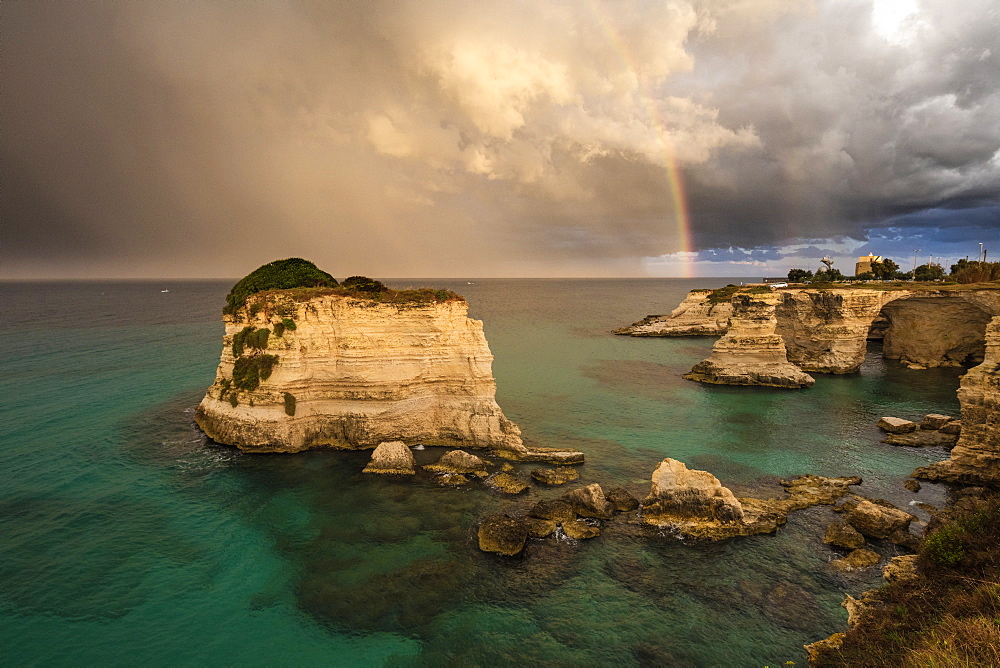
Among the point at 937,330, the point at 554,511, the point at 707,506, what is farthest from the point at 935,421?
the point at 554,511

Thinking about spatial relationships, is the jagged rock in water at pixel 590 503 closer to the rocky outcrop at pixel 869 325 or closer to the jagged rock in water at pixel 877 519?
the jagged rock in water at pixel 877 519

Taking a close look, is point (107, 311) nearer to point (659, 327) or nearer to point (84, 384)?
point (84, 384)

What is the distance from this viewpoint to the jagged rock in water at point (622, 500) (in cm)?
2277

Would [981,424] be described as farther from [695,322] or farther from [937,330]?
[695,322]

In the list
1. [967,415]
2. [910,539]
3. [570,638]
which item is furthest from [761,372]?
[570,638]

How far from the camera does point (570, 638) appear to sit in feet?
48.6

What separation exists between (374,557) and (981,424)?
32.9m

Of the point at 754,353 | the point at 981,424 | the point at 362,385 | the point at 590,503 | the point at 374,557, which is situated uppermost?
the point at 754,353

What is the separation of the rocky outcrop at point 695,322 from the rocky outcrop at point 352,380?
6508cm

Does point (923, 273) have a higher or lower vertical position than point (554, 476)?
higher

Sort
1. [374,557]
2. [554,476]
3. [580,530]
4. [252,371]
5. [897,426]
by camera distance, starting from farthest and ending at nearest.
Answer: [897,426], [252,371], [554,476], [580,530], [374,557]

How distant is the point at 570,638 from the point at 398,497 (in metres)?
12.0

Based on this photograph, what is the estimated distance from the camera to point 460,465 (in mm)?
26766

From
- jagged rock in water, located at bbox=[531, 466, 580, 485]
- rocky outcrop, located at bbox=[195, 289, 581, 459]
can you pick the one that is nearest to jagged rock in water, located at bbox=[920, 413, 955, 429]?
jagged rock in water, located at bbox=[531, 466, 580, 485]
